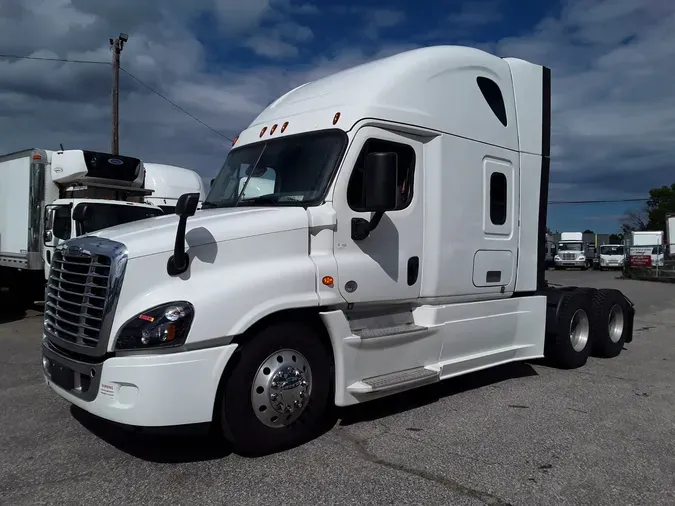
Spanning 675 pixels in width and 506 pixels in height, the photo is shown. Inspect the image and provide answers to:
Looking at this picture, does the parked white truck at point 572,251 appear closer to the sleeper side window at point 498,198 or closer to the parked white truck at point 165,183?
the parked white truck at point 165,183

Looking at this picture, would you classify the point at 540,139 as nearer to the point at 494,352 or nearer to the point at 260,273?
the point at 494,352

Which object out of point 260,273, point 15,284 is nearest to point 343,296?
point 260,273

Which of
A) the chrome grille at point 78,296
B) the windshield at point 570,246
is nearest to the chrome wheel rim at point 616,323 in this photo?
the chrome grille at point 78,296

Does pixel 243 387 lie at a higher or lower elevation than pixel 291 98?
lower

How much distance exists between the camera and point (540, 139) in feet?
24.5

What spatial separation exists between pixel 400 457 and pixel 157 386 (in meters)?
1.87

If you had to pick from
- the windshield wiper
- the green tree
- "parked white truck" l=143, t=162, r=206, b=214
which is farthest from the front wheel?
the green tree

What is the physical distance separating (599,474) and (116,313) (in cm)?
356

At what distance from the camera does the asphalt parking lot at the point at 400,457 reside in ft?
13.2

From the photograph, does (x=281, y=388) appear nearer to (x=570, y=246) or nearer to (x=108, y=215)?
(x=108, y=215)

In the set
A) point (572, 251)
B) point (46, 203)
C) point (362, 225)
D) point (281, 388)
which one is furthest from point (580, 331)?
point (572, 251)

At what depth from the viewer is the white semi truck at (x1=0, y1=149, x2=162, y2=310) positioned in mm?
10984

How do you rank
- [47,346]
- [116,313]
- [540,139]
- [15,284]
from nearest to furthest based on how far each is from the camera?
[116,313], [47,346], [540,139], [15,284]

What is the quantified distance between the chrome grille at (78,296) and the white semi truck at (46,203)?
6172 millimetres
